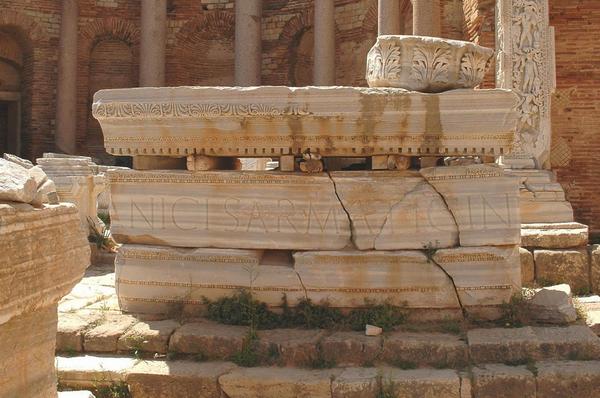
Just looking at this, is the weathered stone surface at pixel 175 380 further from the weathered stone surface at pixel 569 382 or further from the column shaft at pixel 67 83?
the column shaft at pixel 67 83

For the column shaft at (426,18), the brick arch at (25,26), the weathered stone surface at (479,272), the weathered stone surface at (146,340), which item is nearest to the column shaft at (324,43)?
the column shaft at (426,18)

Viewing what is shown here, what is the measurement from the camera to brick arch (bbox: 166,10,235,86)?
59.0 feet

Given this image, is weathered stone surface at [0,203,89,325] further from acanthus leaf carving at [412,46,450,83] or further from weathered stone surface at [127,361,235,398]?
acanthus leaf carving at [412,46,450,83]

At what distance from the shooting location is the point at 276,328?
421 centimetres

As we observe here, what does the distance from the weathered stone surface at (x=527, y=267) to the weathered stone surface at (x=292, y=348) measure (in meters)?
2.41

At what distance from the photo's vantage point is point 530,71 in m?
7.25

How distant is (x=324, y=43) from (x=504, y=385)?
1211 centimetres

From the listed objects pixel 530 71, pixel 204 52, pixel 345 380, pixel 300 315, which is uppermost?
pixel 204 52

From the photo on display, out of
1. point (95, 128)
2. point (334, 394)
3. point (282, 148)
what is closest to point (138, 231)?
point (282, 148)

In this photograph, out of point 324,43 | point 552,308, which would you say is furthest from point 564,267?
point 324,43

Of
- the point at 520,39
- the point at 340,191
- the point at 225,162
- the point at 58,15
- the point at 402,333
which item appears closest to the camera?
the point at 402,333

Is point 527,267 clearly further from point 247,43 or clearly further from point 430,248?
point 247,43

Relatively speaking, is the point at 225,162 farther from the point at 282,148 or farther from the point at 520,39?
the point at 520,39

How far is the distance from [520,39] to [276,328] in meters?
4.85
